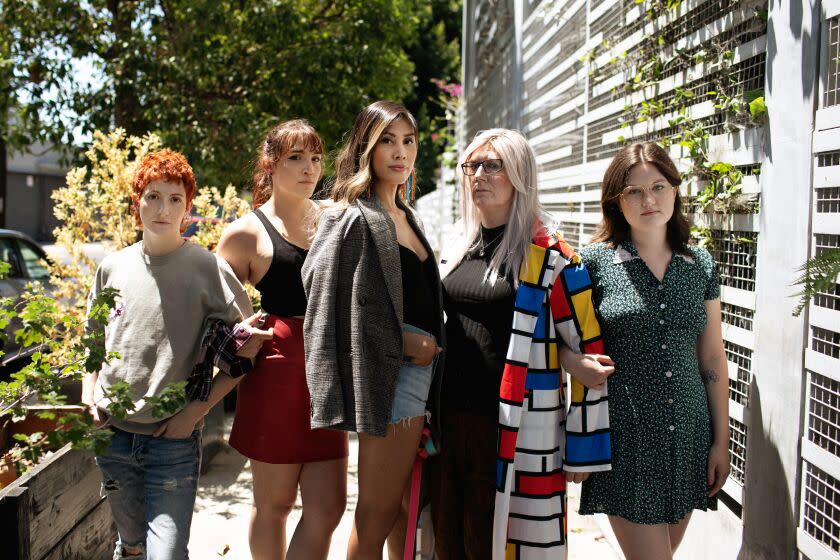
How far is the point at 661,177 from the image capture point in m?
2.72

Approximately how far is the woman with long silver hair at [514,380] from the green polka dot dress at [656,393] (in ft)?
0.24

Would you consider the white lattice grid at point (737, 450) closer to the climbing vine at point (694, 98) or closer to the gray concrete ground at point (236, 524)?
the climbing vine at point (694, 98)

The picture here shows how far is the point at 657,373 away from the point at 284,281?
1.36 metres

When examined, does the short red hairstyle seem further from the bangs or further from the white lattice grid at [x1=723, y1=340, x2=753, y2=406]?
the white lattice grid at [x1=723, y1=340, x2=753, y2=406]

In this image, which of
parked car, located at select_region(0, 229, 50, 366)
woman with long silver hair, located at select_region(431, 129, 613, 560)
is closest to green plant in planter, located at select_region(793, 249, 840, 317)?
woman with long silver hair, located at select_region(431, 129, 613, 560)

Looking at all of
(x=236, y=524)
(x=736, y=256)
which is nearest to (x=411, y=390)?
(x=736, y=256)

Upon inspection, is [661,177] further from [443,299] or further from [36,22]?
[36,22]

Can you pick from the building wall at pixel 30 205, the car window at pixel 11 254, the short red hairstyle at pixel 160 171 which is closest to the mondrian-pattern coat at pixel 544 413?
the short red hairstyle at pixel 160 171

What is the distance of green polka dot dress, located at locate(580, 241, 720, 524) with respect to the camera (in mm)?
2664

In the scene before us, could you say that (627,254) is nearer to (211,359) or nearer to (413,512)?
(413,512)

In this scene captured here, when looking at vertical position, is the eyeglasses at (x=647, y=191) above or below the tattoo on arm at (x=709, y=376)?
above

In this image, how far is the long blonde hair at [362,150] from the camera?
2.81 metres

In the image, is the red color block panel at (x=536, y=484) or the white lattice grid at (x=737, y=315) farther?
the white lattice grid at (x=737, y=315)

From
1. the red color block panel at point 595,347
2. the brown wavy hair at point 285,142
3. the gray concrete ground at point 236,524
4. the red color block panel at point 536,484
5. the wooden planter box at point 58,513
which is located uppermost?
the brown wavy hair at point 285,142
